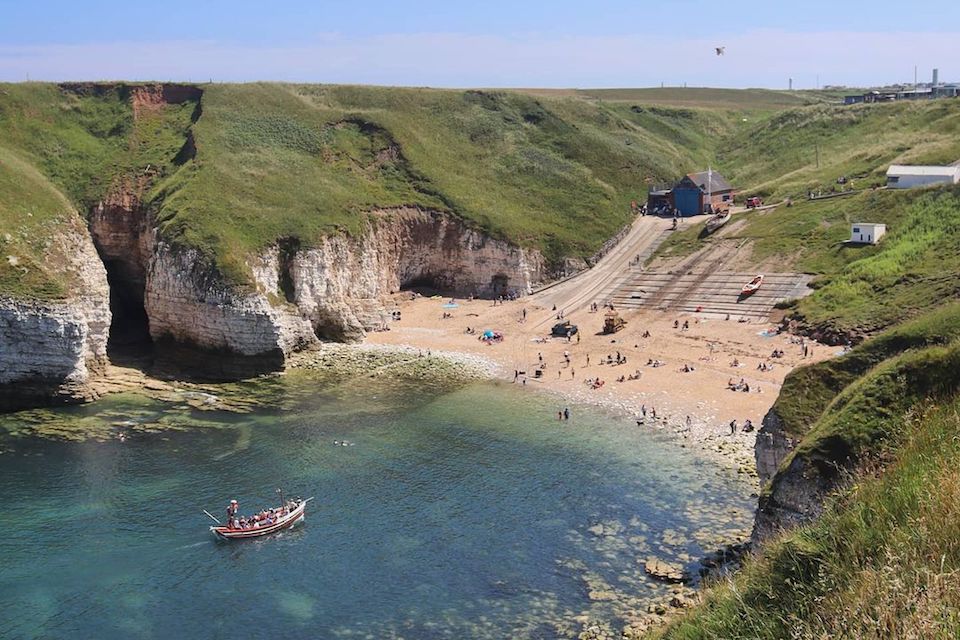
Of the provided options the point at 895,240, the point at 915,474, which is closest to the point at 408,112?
the point at 895,240

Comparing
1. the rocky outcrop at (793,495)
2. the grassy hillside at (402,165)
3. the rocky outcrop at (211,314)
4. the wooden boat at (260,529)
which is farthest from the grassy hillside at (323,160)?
the rocky outcrop at (793,495)

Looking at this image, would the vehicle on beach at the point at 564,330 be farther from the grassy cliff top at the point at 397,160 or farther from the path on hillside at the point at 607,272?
the grassy cliff top at the point at 397,160

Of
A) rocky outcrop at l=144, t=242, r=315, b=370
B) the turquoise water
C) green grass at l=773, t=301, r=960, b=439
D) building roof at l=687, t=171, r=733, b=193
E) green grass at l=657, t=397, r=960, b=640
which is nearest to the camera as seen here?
green grass at l=657, t=397, r=960, b=640

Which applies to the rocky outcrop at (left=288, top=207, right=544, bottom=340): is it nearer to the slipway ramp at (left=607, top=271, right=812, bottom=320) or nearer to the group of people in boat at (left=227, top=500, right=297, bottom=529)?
the slipway ramp at (left=607, top=271, right=812, bottom=320)

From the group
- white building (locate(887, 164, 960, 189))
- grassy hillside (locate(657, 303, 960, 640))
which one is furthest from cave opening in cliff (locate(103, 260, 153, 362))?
white building (locate(887, 164, 960, 189))

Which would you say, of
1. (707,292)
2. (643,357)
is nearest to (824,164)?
(707,292)
